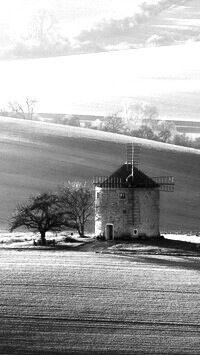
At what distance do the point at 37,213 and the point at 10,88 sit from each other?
7306 cm

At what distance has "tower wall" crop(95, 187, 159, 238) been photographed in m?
60.4

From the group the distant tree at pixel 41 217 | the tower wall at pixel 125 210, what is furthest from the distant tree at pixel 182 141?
the distant tree at pixel 41 217

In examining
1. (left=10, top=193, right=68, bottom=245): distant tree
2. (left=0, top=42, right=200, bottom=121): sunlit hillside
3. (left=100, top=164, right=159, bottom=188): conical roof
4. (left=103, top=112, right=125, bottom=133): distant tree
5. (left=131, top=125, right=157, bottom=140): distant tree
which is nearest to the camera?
(left=10, top=193, right=68, bottom=245): distant tree

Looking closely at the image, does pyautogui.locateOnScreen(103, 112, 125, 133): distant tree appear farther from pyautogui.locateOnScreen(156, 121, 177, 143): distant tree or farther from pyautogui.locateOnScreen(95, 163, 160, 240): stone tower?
pyautogui.locateOnScreen(95, 163, 160, 240): stone tower

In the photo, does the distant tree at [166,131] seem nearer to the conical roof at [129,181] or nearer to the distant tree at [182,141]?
the distant tree at [182,141]

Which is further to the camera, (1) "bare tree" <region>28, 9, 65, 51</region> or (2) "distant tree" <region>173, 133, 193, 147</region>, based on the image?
(1) "bare tree" <region>28, 9, 65, 51</region>

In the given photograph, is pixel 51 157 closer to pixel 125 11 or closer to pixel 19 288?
pixel 19 288

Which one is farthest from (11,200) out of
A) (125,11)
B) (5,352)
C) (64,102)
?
(125,11)

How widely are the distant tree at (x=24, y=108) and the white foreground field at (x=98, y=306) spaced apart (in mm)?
67685

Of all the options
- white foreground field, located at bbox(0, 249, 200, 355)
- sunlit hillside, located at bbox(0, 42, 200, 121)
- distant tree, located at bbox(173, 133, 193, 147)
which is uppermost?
sunlit hillside, located at bbox(0, 42, 200, 121)

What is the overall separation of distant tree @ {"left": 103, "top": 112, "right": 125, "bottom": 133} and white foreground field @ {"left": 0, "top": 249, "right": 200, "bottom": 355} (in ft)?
198

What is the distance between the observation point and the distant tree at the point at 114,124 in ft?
368

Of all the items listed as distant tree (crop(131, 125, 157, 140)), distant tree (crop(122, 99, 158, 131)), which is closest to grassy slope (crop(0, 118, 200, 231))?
distant tree (crop(131, 125, 157, 140))

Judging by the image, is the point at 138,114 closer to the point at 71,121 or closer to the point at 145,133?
the point at 71,121
